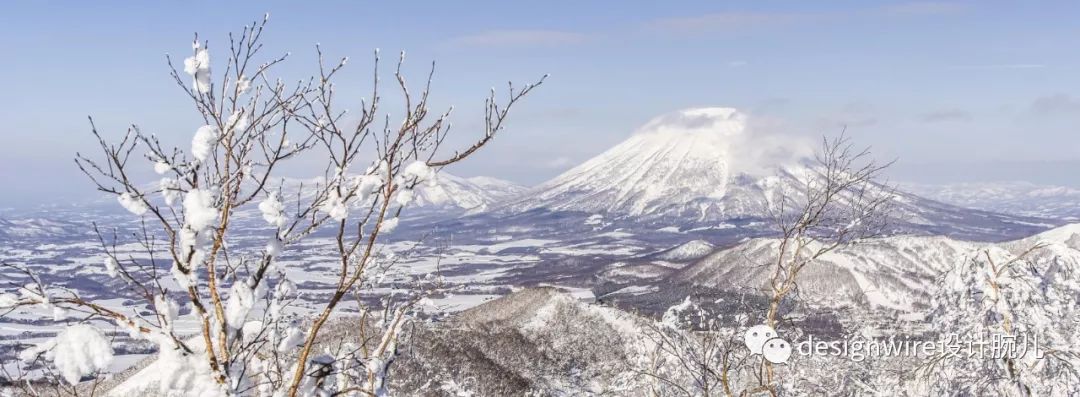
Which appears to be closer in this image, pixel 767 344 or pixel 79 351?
pixel 79 351

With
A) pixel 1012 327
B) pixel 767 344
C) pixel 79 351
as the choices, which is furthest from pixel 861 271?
pixel 79 351

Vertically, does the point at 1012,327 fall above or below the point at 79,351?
below

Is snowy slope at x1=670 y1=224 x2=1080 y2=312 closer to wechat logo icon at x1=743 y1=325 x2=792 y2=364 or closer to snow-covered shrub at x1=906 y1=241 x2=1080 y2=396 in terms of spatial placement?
snow-covered shrub at x1=906 y1=241 x2=1080 y2=396

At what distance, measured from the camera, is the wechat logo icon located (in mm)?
9586

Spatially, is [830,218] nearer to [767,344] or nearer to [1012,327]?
[767,344]

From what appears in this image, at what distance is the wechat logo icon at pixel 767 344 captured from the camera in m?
9.59

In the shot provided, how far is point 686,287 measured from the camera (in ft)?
529

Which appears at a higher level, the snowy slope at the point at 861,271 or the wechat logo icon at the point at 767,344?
the wechat logo icon at the point at 767,344

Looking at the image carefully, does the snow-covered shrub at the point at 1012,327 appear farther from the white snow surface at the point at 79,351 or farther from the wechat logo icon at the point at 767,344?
the white snow surface at the point at 79,351

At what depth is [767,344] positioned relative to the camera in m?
9.66

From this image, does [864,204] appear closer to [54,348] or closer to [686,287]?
[54,348]

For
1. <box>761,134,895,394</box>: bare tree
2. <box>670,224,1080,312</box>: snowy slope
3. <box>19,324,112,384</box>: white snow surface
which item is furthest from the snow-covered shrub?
<box>670,224,1080,312</box>: snowy slope

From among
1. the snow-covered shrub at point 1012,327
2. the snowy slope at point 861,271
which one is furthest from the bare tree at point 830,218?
the snowy slope at point 861,271

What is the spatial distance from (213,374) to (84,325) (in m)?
0.78
